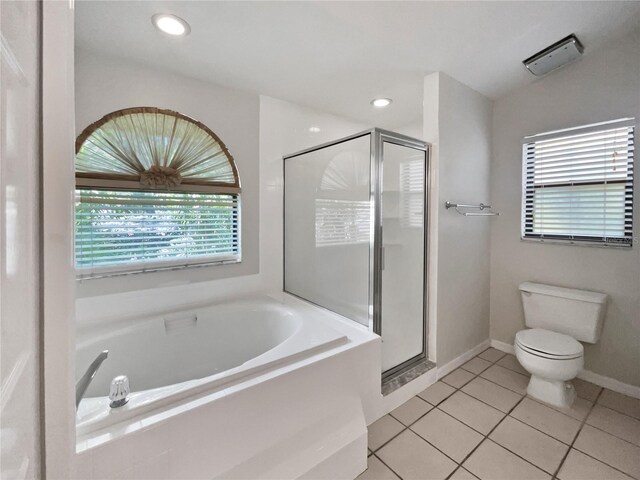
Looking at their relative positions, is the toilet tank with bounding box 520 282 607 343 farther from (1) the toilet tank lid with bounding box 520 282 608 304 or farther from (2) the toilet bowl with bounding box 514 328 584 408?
(2) the toilet bowl with bounding box 514 328 584 408

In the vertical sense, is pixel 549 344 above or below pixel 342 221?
below

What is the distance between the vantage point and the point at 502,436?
1.62 meters

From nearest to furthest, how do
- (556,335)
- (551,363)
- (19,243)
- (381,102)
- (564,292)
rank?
(19,243) → (551,363) → (556,335) → (564,292) → (381,102)

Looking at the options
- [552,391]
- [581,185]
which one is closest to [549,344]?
[552,391]

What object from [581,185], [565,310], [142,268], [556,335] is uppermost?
[581,185]

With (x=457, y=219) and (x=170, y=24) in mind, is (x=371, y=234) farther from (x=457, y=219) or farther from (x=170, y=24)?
(x=170, y=24)

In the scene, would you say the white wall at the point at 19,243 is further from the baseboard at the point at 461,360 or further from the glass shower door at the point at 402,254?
the baseboard at the point at 461,360

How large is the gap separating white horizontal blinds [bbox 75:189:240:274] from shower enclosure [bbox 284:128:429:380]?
2.10 feet

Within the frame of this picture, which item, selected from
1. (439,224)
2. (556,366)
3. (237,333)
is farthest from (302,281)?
(556,366)

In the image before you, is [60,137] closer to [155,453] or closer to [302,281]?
[155,453]

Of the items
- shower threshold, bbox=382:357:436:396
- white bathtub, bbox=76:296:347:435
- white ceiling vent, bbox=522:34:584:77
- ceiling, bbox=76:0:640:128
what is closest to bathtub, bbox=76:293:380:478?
white bathtub, bbox=76:296:347:435

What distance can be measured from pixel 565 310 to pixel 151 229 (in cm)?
309

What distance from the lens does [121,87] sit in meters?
1.79

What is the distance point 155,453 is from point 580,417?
240 cm
